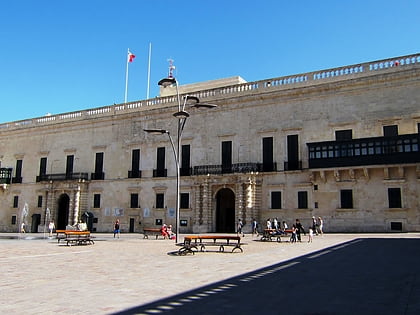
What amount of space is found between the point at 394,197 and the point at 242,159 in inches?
438

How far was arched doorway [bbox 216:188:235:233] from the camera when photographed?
106 ft

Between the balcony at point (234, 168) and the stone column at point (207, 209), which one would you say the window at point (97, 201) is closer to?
the balcony at point (234, 168)

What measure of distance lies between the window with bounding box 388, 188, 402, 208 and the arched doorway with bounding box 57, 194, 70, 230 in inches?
1169

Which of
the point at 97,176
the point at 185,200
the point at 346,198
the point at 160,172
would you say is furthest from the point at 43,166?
the point at 346,198

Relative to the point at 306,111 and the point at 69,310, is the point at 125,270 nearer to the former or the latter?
the point at 69,310

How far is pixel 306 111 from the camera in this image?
28734mm

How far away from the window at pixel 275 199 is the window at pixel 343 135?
577 cm

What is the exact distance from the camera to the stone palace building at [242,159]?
1004 inches

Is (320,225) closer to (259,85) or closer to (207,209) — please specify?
(207,209)

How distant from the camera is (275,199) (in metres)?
28.8

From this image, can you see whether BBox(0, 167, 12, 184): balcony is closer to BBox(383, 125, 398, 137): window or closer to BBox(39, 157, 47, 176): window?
BBox(39, 157, 47, 176): window

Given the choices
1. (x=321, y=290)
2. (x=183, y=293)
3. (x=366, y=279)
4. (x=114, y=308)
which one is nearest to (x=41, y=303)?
(x=114, y=308)

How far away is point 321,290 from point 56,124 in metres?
38.2

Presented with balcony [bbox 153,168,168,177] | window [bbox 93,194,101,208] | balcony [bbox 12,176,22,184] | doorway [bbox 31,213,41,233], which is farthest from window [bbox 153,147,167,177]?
balcony [bbox 12,176,22,184]
